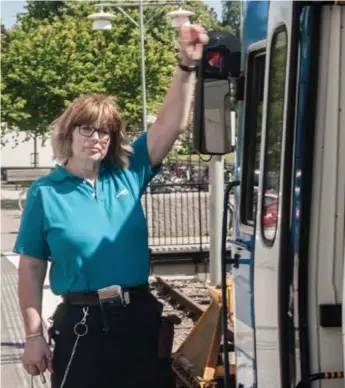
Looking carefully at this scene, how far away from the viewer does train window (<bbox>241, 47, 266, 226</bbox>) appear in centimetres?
390

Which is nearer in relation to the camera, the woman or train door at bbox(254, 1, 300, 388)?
train door at bbox(254, 1, 300, 388)

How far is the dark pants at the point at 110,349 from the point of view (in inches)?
157

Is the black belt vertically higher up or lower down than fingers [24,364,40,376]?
higher up

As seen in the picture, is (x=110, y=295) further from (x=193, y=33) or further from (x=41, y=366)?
(x=193, y=33)

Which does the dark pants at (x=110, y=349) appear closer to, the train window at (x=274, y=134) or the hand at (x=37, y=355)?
the hand at (x=37, y=355)

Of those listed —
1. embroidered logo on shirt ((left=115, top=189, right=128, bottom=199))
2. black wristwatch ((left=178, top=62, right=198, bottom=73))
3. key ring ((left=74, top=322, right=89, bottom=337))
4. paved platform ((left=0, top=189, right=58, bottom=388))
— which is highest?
black wristwatch ((left=178, top=62, right=198, bottom=73))

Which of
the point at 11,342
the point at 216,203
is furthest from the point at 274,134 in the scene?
the point at 216,203

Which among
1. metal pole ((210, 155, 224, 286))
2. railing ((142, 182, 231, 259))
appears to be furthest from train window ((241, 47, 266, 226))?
railing ((142, 182, 231, 259))

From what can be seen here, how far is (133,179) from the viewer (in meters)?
4.14

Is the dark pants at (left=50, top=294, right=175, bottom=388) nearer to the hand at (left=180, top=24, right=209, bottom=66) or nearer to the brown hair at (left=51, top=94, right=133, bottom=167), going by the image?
the brown hair at (left=51, top=94, right=133, bottom=167)

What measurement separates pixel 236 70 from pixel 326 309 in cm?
124

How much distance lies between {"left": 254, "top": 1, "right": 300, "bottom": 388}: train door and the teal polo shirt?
2.00 feet

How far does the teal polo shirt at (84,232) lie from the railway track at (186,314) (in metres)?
0.52

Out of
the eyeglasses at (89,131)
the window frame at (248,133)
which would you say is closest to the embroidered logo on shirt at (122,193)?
the eyeglasses at (89,131)
